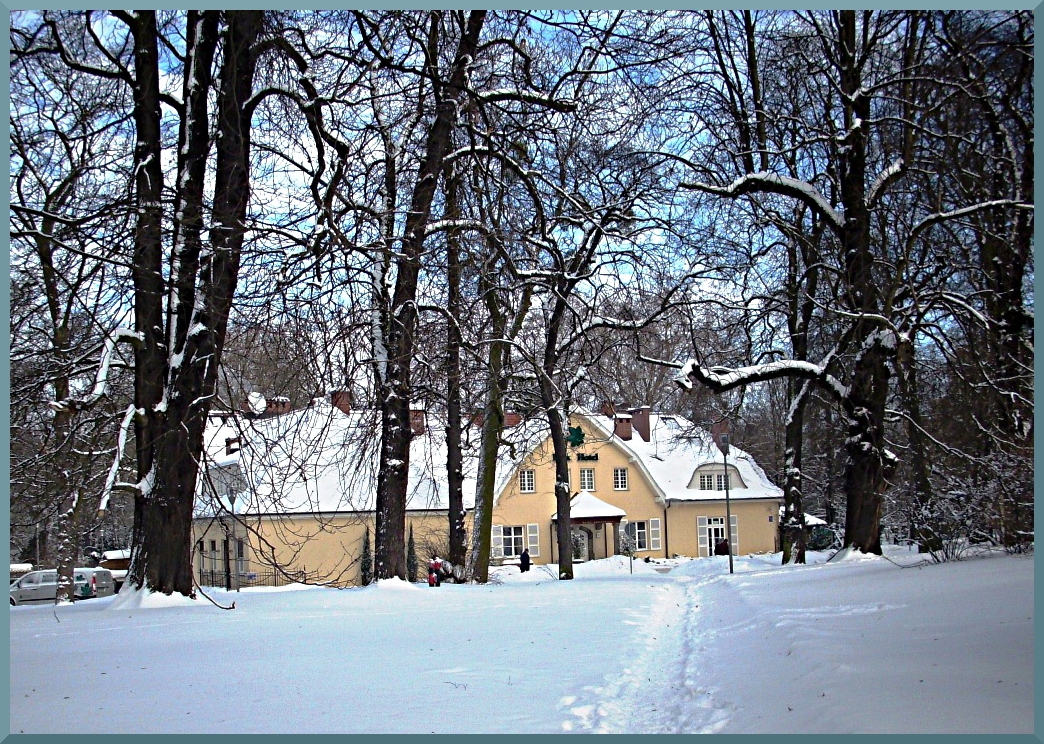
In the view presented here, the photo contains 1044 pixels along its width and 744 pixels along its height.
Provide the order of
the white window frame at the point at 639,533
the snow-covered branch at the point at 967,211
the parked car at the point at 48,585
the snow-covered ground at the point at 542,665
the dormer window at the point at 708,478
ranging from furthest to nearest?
the dormer window at the point at 708,478 → the white window frame at the point at 639,533 → the parked car at the point at 48,585 → the snow-covered branch at the point at 967,211 → the snow-covered ground at the point at 542,665

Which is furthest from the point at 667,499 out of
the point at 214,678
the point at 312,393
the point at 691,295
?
the point at 214,678

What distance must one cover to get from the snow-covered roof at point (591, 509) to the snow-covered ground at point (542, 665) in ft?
118

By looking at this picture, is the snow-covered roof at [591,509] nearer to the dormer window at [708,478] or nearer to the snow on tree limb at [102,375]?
the dormer window at [708,478]

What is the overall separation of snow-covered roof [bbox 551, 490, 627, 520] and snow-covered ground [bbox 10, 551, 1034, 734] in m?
36.1

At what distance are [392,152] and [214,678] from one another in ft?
20.1

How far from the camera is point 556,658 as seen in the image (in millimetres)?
8547

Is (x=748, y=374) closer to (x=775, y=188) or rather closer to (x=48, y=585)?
(x=775, y=188)

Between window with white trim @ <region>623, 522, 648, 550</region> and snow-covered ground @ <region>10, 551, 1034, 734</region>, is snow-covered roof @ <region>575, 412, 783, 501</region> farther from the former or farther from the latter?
snow-covered ground @ <region>10, 551, 1034, 734</region>

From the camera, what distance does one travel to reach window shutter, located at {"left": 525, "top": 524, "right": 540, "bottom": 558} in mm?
49344

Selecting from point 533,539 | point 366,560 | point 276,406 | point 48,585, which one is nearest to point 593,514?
point 533,539

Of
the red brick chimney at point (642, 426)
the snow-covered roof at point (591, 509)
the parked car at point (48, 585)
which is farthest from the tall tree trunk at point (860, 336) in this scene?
the red brick chimney at point (642, 426)

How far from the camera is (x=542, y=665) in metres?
8.10

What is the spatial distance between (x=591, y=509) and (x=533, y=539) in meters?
3.44

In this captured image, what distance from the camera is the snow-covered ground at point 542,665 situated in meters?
5.68
